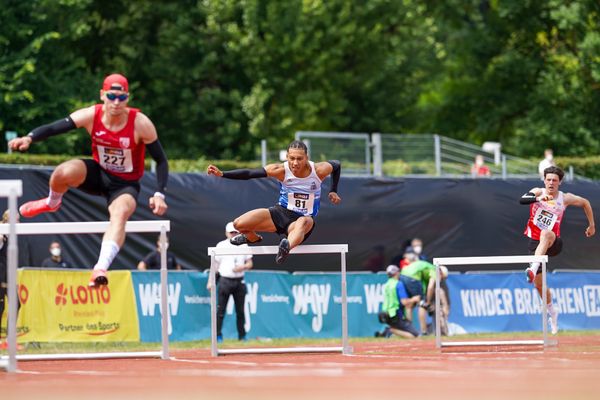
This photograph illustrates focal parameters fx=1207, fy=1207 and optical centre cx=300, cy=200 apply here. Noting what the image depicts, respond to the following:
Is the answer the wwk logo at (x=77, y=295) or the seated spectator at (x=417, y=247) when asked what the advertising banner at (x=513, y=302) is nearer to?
the seated spectator at (x=417, y=247)

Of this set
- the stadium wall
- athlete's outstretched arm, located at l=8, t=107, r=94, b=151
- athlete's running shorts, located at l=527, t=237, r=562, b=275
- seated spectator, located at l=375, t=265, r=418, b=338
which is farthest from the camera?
seated spectator, located at l=375, t=265, r=418, b=338

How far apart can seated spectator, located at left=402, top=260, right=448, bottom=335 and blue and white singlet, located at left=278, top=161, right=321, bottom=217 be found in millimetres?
7113

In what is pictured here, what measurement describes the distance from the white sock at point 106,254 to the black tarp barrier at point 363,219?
8801mm

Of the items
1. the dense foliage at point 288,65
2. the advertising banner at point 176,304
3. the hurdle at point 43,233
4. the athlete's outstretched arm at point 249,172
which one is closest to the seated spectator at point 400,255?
the advertising banner at point 176,304

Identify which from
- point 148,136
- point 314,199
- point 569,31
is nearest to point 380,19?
point 569,31

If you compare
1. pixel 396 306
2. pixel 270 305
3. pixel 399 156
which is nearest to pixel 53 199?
pixel 270 305

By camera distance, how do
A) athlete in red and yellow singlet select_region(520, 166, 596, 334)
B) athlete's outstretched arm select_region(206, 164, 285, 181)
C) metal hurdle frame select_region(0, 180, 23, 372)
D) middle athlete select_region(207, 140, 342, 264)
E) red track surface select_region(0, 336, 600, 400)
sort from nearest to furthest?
red track surface select_region(0, 336, 600, 400) < metal hurdle frame select_region(0, 180, 23, 372) < athlete's outstretched arm select_region(206, 164, 285, 181) < middle athlete select_region(207, 140, 342, 264) < athlete in red and yellow singlet select_region(520, 166, 596, 334)

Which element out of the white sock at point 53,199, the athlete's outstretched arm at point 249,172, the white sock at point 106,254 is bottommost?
the white sock at point 106,254

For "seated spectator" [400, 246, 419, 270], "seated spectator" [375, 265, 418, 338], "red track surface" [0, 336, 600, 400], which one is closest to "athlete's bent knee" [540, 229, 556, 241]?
"red track surface" [0, 336, 600, 400]

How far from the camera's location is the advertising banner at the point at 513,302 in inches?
890

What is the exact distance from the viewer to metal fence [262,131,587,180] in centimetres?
2880

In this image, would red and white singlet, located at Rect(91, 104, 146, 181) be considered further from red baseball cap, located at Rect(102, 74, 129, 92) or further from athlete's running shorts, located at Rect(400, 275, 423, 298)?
athlete's running shorts, located at Rect(400, 275, 423, 298)

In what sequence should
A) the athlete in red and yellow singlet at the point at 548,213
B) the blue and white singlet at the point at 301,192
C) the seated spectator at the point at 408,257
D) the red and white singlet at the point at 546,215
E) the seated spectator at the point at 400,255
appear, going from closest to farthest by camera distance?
the blue and white singlet at the point at 301,192 → the athlete in red and yellow singlet at the point at 548,213 → the red and white singlet at the point at 546,215 → the seated spectator at the point at 408,257 → the seated spectator at the point at 400,255

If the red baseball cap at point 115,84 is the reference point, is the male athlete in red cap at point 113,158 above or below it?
below
